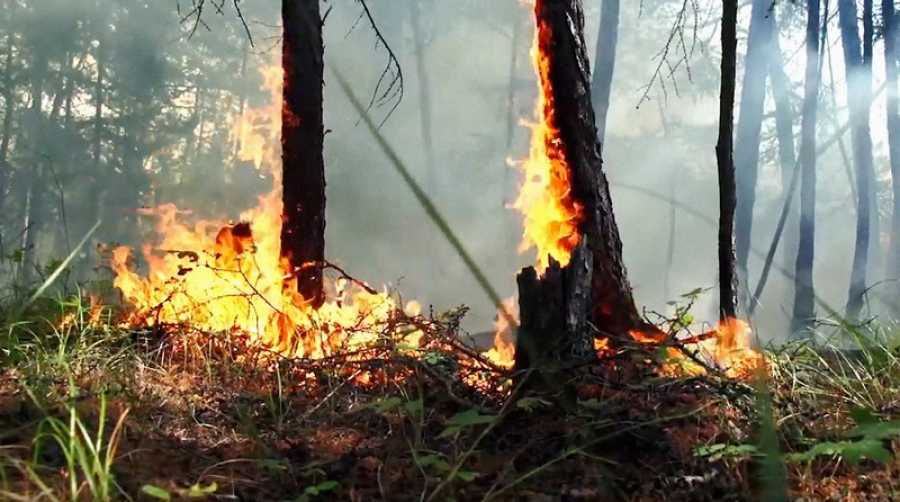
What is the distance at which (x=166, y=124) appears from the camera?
77.3 feet

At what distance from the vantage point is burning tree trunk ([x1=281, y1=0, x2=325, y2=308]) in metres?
5.13

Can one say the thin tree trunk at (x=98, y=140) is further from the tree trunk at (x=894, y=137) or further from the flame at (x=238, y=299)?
the tree trunk at (x=894, y=137)

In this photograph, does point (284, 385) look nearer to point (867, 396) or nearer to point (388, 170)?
point (867, 396)

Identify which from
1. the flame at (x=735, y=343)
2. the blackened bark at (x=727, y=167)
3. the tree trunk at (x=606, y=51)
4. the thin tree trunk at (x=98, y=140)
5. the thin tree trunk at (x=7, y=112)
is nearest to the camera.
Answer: the flame at (x=735, y=343)

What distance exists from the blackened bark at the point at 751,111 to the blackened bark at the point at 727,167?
14.2 m

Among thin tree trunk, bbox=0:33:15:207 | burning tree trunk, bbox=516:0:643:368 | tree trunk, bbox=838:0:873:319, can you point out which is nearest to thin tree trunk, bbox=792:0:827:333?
tree trunk, bbox=838:0:873:319

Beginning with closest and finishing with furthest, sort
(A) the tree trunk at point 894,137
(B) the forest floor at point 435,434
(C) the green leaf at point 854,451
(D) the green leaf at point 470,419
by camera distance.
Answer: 1. (C) the green leaf at point 854,451
2. (B) the forest floor at point 435,434
3. (D) the green leaf at point 470,419
4. (A) the tree trunk at point 894,137

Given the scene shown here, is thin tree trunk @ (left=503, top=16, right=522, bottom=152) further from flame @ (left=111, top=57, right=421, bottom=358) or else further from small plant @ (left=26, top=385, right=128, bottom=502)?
small plant @ (left=26, top=385, right=128, bottom=502)

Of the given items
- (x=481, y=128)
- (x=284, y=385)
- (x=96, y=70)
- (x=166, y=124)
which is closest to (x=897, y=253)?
(x=481, y=128)

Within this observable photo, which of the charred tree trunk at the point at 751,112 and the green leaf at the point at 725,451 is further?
the charred tree trunk at the point at 751,112

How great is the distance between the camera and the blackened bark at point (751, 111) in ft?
59.2

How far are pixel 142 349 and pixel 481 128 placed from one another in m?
28.0

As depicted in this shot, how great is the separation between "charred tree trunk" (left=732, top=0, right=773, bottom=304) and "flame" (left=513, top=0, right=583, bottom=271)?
14051mm

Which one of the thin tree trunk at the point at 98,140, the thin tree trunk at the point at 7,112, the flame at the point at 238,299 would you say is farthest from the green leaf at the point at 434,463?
the thin tree trunk at the point at 7,112
